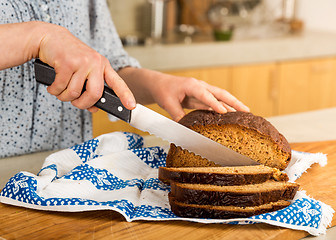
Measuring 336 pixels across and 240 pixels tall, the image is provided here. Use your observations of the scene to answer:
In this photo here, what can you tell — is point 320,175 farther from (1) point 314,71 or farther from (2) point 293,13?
(2) point 293,13

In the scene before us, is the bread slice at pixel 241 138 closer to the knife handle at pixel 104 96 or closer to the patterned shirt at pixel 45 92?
the knife handle at pixel 104 96

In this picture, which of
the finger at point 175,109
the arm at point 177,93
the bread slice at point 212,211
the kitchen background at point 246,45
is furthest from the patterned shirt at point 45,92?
the kitchen background at point 246,45

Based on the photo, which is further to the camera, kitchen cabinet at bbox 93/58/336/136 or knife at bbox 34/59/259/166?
kitchen cabinet at bbox 93/58/336/136

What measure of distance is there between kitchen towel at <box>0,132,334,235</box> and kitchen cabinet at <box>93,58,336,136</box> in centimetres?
166

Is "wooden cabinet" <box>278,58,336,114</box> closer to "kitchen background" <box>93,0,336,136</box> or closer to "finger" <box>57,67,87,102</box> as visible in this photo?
"kitchen background" <box>93,0,336,136</box>

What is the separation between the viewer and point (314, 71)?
11.9 feet

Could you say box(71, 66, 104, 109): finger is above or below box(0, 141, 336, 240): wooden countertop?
above

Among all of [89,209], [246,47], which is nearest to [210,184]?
[89,209]

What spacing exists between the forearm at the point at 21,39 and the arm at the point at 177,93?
0.46 m

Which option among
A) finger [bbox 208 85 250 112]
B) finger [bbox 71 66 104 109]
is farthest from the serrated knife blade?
finger [bbox 208 85 250 112]

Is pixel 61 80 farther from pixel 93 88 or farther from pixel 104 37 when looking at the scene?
pixel 104 37

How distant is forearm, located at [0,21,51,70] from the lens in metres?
1.14

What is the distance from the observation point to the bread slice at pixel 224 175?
1.14 m

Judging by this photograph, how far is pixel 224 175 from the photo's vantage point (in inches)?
44.7
